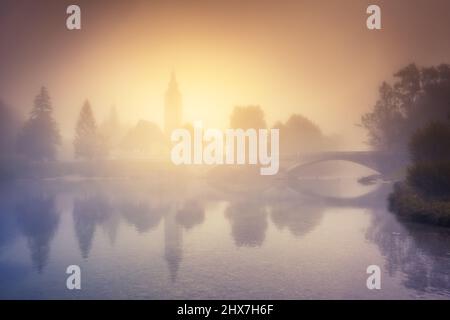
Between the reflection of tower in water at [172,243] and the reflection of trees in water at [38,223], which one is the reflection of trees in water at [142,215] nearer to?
the reflection of tower in water at [172,243]

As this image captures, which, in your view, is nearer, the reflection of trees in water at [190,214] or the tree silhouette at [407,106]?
the reflection of trees in water at [190,214]

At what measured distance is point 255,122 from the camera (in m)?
65.3

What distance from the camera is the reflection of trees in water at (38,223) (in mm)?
18045

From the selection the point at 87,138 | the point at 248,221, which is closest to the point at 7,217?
the point at 248,221

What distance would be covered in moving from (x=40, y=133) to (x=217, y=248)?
133ft

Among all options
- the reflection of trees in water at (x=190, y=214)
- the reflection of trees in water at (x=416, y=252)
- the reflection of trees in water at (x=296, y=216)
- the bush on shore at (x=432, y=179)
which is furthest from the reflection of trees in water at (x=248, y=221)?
the bush on shore at (x=432, y=179)

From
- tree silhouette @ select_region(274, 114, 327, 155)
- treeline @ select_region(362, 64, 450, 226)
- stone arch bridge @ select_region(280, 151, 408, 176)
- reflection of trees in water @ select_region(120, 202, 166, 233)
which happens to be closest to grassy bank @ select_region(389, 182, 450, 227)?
treeline @ select_region(362, 64, 450, 226)

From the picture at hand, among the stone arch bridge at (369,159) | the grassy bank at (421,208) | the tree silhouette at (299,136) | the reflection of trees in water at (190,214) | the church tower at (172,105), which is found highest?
the church tower at (172,105)

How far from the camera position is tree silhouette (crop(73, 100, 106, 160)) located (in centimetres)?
5628

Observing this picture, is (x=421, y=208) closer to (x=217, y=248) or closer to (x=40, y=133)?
(x=217, y=248)

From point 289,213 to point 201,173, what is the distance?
31.5 m

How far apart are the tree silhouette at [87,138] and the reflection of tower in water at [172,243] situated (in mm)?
31457

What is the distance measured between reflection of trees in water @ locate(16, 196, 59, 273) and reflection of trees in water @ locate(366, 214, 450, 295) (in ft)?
41.7
